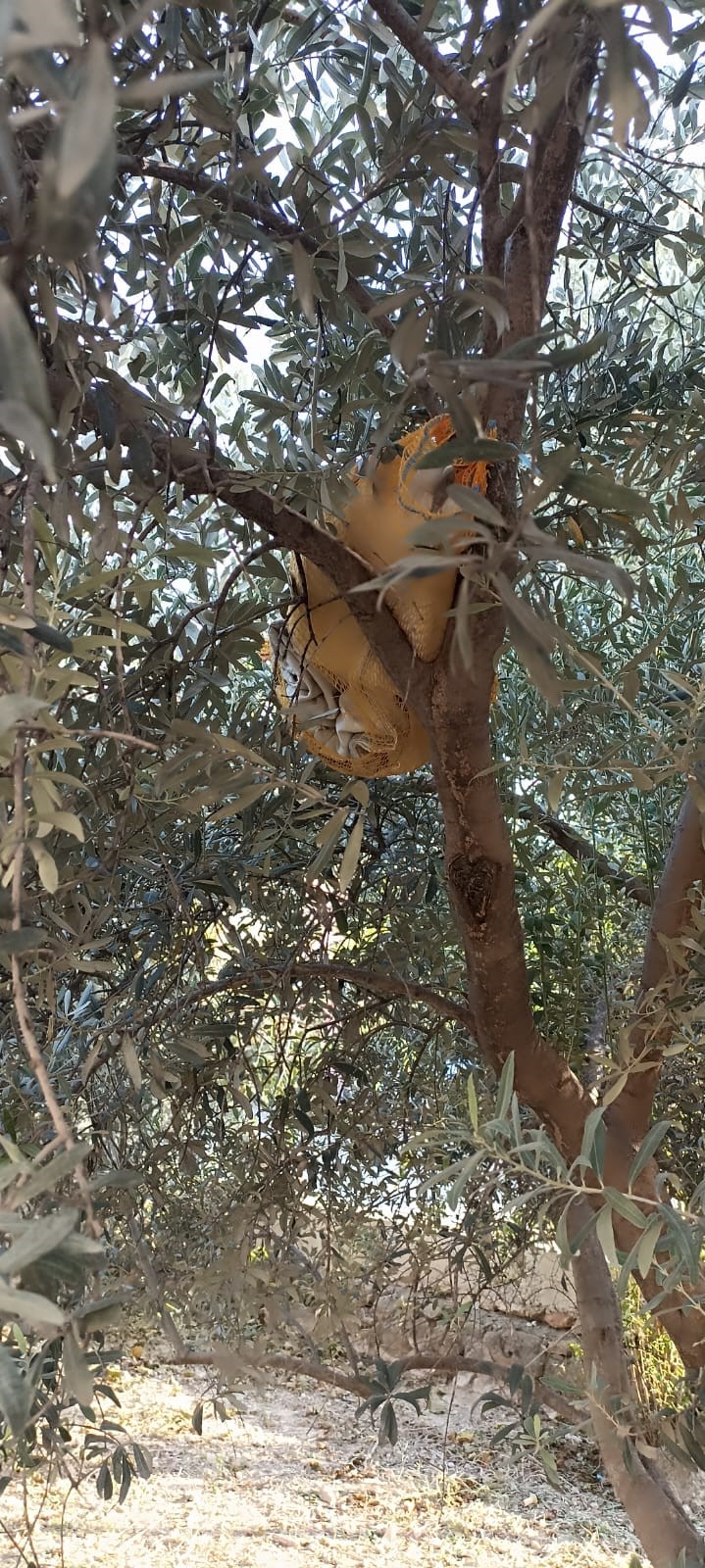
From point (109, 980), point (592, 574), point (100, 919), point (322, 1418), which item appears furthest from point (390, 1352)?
point (592, 574)

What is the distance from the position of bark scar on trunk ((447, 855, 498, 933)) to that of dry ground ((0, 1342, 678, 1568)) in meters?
1.79

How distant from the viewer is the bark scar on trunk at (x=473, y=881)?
1125 mm

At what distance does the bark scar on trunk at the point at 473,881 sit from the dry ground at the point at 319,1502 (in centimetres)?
179

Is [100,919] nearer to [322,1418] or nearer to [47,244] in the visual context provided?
[47,244]

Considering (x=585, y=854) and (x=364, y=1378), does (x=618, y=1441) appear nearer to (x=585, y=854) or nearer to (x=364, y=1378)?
(x=364, y=1378)

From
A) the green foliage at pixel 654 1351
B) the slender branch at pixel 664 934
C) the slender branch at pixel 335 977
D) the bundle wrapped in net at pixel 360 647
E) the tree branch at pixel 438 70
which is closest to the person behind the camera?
the tree branch at pixel 438 70

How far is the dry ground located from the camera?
2.74m

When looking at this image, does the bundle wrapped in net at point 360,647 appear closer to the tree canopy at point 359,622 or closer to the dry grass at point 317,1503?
the tree canopy at point 359,622

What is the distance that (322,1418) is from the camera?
3.64 m

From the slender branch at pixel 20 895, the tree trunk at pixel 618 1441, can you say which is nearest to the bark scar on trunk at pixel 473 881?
the tree trunk at pixel 618 1441

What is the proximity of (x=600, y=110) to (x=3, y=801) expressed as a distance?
0.48 m

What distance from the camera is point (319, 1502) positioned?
3086mm

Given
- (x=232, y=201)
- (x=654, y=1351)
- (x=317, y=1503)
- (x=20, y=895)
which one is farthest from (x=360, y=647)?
(x=317, y=1503)

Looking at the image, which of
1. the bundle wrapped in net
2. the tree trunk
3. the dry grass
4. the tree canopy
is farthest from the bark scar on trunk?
the dry grass
